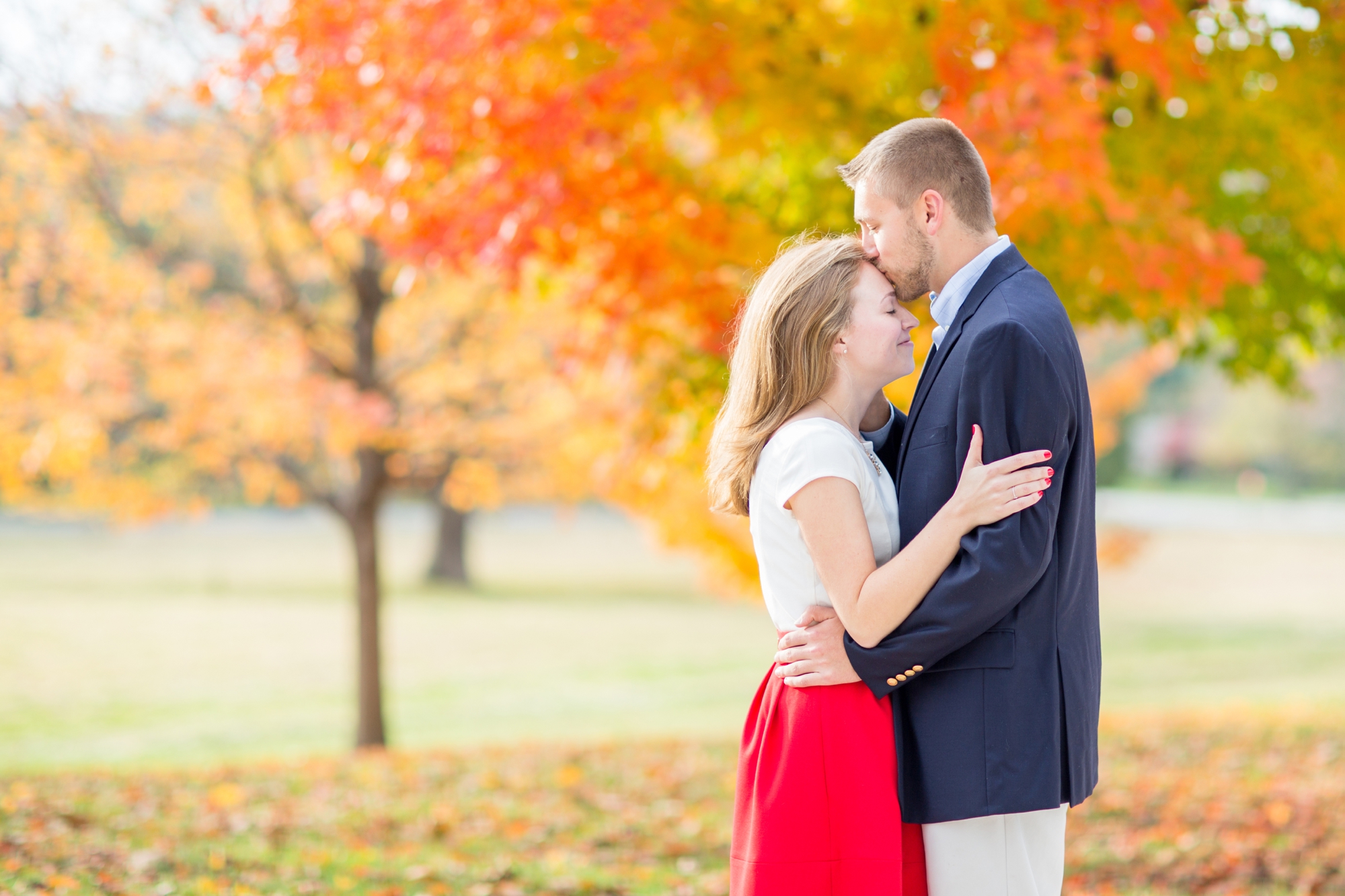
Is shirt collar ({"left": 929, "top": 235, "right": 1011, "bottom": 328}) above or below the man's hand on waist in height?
above

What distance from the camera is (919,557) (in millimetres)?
2133

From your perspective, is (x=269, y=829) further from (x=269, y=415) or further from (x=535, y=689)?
(x=535, y=689)

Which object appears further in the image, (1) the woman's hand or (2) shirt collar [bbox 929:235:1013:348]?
(2) shirt collar [bbox 929:235:1013:348]

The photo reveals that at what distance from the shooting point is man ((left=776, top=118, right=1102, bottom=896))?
213 cm

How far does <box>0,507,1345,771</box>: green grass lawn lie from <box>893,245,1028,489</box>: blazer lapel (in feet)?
27.3

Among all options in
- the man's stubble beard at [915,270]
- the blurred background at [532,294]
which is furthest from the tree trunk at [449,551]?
the man's stubble beard at [915,270]

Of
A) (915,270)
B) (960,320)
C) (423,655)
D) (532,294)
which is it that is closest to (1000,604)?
(960,320)

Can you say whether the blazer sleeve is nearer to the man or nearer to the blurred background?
the man

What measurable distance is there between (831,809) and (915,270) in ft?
3.60

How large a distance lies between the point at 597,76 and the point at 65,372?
19.8 feet

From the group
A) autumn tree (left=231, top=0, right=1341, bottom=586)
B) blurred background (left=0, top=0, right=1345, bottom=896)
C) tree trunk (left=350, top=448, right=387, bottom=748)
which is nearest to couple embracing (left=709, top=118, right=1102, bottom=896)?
blurred background (left=0, top=0, right=1345, bottom=896)

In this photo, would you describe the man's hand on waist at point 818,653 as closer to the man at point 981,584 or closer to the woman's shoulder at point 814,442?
the man at point 981,584

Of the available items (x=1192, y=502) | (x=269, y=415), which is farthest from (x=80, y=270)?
(x=1192, y=502)

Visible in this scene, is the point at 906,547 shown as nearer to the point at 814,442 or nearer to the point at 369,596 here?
the point at 814,442
